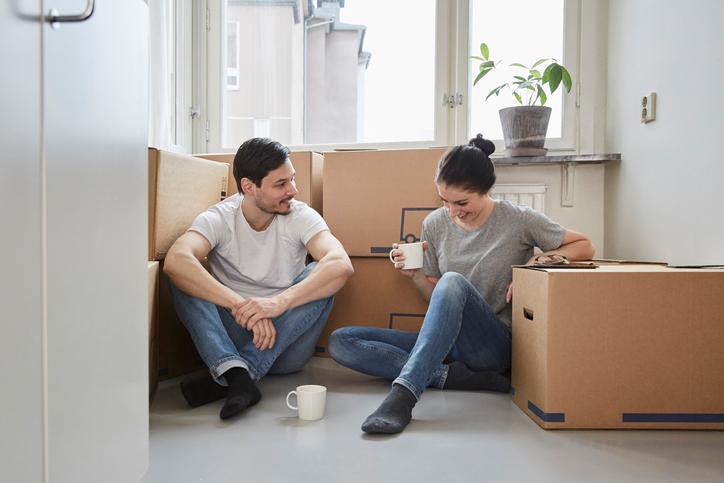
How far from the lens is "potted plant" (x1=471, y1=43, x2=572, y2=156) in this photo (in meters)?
2.58

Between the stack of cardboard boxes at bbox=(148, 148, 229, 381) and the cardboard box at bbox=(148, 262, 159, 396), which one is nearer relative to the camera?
the cardboard box at bbox=(148, 262, 159, 396)

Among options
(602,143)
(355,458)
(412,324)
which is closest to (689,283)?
(355,458)

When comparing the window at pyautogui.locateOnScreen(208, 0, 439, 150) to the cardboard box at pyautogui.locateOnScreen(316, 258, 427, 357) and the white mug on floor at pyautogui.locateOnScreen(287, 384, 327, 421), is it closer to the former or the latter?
the cardboard box at pyautogui.locateOnScreen(316, 258, 427, 357)

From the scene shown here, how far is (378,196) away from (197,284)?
33.6 inches

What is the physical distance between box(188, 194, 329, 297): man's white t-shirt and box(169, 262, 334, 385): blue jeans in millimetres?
165

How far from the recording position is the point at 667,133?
2111 millimetres

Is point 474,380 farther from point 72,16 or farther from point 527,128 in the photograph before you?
point 72,16

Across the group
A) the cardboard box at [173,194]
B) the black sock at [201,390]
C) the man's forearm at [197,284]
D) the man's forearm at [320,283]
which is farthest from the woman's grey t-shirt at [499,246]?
the cardboard box at [173,194]

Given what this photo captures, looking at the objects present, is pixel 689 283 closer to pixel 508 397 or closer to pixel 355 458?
pixel 508 397

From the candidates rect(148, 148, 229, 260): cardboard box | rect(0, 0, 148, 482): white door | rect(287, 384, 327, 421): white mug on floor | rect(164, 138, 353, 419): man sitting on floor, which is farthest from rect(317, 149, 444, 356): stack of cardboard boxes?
rect(0, 0, 148, 482): white door

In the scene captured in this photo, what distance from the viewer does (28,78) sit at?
62cm

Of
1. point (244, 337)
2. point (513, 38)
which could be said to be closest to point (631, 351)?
point (244, 337)

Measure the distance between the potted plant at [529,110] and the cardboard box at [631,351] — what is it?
1.15 meters

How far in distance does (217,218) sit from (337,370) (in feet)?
2.34
